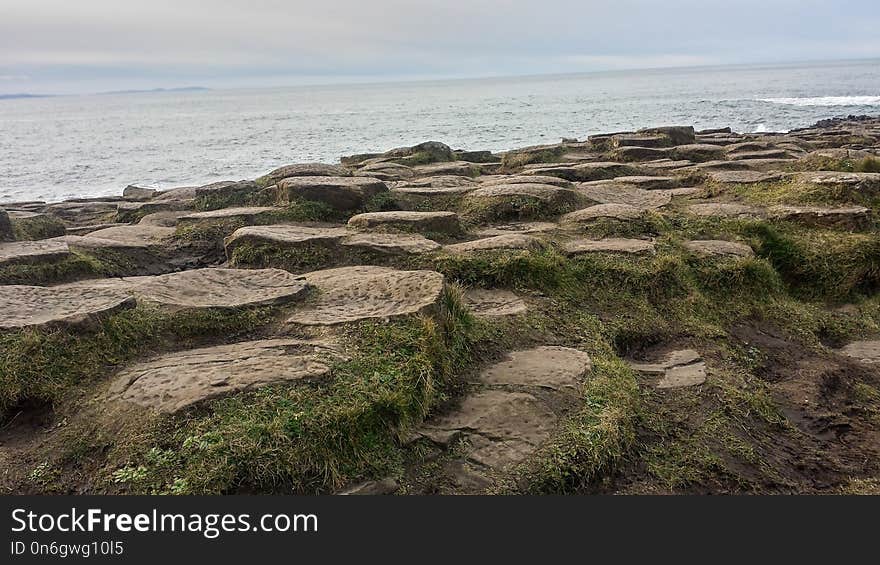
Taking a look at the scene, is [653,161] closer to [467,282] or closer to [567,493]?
[467,282]

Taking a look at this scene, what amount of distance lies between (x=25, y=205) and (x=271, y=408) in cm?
909

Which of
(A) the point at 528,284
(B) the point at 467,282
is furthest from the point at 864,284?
(B) the point at 467,282

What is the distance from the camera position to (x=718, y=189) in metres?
5.87

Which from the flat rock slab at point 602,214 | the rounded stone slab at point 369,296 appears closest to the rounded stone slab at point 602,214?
the flat rock slab at point 602,214

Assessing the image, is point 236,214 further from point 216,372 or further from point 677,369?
point 677,369

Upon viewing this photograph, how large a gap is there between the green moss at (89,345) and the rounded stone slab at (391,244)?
1071 millimetres

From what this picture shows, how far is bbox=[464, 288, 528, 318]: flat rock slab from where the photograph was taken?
11.0ft

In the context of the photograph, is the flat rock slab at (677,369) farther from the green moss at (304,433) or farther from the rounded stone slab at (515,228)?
the rounded stone slab at (515,228)

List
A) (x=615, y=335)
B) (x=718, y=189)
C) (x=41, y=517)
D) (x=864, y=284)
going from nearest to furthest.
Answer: (x=41, y=517)
(x=615, y=335)
(x=864, y=284)
(x=718, y=189)

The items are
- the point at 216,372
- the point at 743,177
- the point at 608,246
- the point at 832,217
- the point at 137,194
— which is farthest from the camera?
the point at 137,194

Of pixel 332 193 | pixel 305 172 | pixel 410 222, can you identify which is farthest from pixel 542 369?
pixel 305 172

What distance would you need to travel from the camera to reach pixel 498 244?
13.0 ft

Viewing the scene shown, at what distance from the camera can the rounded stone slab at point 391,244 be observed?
391cm

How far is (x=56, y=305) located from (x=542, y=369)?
219 cm
